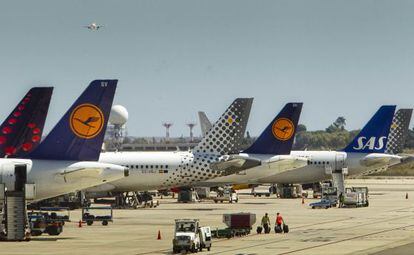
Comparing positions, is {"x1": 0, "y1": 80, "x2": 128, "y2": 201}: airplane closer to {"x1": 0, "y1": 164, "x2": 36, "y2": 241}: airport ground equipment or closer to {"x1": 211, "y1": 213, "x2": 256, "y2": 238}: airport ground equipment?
{"x1": 0, "y1": 164, "x2": 36, "y2": 241}: airport ground equipment

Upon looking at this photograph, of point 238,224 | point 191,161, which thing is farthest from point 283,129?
point 238,224

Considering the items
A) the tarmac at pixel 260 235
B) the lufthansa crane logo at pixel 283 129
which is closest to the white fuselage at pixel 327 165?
the lufthansa crane logo at pixel 283 129

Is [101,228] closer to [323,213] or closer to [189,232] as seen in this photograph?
[189,232]

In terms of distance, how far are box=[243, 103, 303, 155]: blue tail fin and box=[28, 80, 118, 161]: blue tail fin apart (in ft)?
185

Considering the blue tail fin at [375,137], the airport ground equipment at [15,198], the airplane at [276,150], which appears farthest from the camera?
the blue tail fin at [375,137]

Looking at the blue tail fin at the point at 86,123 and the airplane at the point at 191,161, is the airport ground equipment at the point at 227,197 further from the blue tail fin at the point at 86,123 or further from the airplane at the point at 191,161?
the blue tail fin at the point at 86,123

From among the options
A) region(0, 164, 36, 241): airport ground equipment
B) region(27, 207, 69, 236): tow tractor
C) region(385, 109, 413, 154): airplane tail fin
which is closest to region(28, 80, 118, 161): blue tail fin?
region(0, 164, 36, 241): airport ground equipment

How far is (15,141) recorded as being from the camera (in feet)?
280

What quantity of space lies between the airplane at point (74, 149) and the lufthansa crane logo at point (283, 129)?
56720 mm

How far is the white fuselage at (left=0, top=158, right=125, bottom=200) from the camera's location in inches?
2830

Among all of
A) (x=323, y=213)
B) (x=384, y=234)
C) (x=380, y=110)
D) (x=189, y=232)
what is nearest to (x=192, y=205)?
(x=323, y=213)

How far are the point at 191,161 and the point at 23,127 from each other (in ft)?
95.5

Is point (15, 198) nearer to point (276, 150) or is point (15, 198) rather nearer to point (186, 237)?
point (186, 237)

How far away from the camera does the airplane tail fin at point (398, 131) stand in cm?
16288
